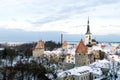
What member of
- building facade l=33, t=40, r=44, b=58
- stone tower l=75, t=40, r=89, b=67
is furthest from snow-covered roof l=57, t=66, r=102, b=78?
building facade l=33, t=40, r=44, b=58

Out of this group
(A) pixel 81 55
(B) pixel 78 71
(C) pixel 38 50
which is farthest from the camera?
(C) pixel 38 50

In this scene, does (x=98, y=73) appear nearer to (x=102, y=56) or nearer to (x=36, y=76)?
(x=36, y=76)

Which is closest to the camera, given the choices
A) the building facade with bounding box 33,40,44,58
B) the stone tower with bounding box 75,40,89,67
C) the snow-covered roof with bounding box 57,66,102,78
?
the snow-covered roof with bounding box 57,66,102,78

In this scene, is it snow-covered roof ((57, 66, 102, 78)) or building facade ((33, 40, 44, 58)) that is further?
building facade ((33, 40, 44, 58))

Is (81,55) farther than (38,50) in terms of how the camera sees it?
No

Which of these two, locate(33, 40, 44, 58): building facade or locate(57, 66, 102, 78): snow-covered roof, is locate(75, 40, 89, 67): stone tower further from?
locate(33, 40, 44, 58): building facade

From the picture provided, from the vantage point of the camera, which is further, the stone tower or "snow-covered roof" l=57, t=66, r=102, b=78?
the stone tower

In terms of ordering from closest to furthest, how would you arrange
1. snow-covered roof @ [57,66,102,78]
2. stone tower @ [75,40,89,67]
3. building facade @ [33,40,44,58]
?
1. snow-covered roof @ [57,66,102,78]
2. stone tower @ [75,40,89,67]
3. building facade @ [33,40,44,58]

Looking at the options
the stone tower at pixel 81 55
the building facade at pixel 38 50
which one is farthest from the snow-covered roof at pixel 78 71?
the building facade at pixel 38 50

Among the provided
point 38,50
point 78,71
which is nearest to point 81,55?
point 78,71

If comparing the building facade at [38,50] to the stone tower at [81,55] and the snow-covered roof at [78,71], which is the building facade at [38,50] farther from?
the snow-covered roof at [78,71]

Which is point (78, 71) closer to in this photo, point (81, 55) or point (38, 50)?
point (81, 55)

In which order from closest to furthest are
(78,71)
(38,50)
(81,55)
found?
(78,71) < (81,55) < (38,50)

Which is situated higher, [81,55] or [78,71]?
[81,55]
